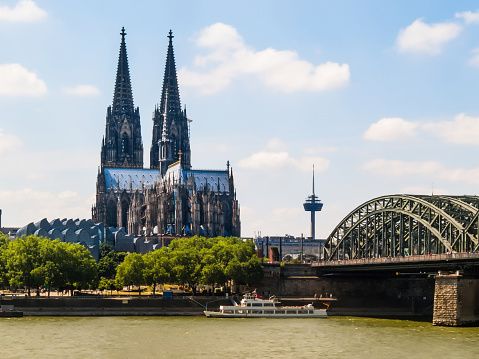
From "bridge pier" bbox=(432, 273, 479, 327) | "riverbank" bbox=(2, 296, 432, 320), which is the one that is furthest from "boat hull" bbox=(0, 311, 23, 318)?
"bridge pier" bbox=(432, 273, 479, 327)

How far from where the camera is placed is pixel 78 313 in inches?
4547

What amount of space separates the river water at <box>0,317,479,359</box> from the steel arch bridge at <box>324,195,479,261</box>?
11.1m

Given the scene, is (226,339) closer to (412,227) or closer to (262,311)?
(262,311)

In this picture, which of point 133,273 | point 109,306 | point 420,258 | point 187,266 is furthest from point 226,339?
point 133,273

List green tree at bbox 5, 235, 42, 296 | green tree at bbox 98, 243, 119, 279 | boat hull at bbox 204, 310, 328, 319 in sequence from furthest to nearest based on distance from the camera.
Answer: green tree at bbox 98, 243, 119, 279, green tree at bbox 5, 235, 42, 296, boat hull at bbox 204, 310, 328, 319

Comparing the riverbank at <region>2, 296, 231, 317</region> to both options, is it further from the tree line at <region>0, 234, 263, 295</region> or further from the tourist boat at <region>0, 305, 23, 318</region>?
the tree line at <region>0, 234, 263, 295</region>

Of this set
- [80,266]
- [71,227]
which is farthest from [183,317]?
[71,227]

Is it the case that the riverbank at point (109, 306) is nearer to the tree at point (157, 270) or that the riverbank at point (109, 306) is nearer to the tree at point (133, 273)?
the tree at point (157, 270)

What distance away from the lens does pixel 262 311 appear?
386 feet

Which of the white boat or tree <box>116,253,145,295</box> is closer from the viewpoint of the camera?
the white boat

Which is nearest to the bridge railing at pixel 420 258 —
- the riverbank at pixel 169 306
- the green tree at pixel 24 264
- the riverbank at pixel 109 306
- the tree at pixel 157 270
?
the riverbank at pixel 169 306

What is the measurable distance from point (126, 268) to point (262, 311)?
24520 millimetres

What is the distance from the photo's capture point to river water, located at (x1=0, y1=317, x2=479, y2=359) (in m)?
75.5

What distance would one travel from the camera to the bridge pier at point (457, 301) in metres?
98.4
